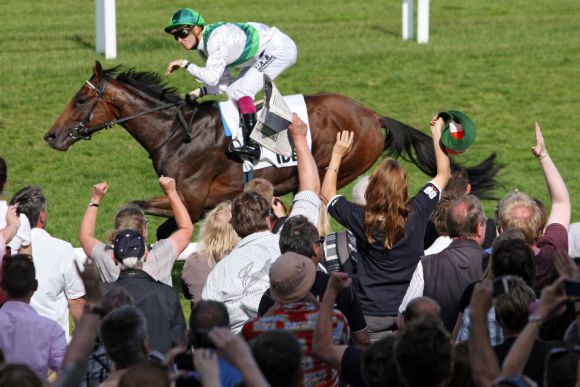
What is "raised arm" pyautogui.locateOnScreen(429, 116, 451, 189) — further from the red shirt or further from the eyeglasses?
the eyeglasses

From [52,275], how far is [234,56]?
163 inches

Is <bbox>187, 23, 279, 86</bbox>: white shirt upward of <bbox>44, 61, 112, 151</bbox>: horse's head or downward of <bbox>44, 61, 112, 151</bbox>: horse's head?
upward

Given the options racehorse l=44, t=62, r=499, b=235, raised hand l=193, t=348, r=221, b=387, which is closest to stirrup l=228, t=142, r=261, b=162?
racehorse l=44, t=62, r=499, b=235

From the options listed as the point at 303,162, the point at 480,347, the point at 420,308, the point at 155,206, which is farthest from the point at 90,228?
the point at 480,347

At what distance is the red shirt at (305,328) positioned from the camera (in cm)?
507

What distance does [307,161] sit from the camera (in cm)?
680

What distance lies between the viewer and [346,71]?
1833 centimetres

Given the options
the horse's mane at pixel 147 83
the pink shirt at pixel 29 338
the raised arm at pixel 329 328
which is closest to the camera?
the raised arm at pixel 329 328

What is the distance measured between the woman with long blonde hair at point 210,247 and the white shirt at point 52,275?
0.66 meters

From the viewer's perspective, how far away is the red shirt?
5066 millimetres

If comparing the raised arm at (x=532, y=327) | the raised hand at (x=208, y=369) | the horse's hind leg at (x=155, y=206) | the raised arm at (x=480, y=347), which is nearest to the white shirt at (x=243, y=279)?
the raised arm at (x=480, y=347)

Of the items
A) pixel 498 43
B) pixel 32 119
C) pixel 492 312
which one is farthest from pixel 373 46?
pixel 492 312

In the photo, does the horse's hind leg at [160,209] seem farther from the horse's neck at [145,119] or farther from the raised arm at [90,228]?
the raised arm at [90,228]

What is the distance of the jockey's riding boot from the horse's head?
1.16m
